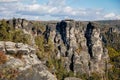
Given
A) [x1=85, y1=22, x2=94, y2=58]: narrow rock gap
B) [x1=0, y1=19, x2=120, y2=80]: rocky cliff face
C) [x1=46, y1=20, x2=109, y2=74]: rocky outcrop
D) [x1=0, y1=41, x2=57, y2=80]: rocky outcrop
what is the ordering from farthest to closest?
[x1=85, y1=22, x2=94, y2=58]: narrow rock gap
[x1=46, y1=20, x2=109, y2=74]: rocky outcrop
[x1=0, y1=19, x2=120, y2=80]: rocky cliff face
[x1=0, y1=41, x2=57, y2=80]: rocky outcrop

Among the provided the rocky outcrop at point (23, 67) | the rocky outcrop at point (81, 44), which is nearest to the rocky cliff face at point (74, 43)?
the rocky outcrop at point (81, 44)

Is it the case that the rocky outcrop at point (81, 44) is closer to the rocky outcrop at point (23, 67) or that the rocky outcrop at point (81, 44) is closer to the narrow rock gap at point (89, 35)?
the narrow rock gap at point (89, 35)

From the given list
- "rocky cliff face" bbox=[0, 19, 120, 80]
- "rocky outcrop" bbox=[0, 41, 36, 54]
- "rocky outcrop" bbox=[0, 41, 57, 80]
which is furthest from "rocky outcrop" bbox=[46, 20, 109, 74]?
"rocky outcrop" bbox=[0, 41, 57, 80]

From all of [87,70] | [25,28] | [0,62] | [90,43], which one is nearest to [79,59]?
[87,70]

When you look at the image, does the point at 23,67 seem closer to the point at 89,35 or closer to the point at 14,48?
the point at 14,48

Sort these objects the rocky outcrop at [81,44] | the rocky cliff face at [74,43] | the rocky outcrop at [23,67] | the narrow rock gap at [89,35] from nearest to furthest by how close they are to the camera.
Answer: the rocky outcrop at [23,67]
the rocky cliff face at [74,43]
the rocky outcrop at [81,44]
the narrow rock gap at [89,35]

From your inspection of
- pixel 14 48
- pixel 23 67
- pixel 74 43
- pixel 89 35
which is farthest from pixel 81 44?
pixel 23 67

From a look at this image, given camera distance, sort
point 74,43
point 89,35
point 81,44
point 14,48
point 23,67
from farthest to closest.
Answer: point 89,35 → point 81,44 → point 74,43 → point 14,48 → point 23,67

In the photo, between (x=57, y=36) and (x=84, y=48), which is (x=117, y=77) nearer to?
(x=84, y=48)

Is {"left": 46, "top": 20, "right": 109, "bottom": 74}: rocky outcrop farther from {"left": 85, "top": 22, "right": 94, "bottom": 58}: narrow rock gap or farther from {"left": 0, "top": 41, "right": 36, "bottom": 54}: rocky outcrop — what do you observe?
{"left": 0, "top": 41, "right": 36, "bottom": 54}: rocky outcrop

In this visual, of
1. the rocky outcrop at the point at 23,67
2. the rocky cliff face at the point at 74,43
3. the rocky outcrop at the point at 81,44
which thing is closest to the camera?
the rocky outcrop at the point at 23,67

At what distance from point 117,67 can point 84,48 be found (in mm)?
15168

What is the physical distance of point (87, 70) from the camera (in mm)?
123438

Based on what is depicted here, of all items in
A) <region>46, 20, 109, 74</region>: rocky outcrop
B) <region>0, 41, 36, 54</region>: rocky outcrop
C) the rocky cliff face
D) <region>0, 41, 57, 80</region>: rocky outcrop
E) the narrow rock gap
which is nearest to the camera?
<region>0, 41, 57, 80</region>: rocky outcrop
